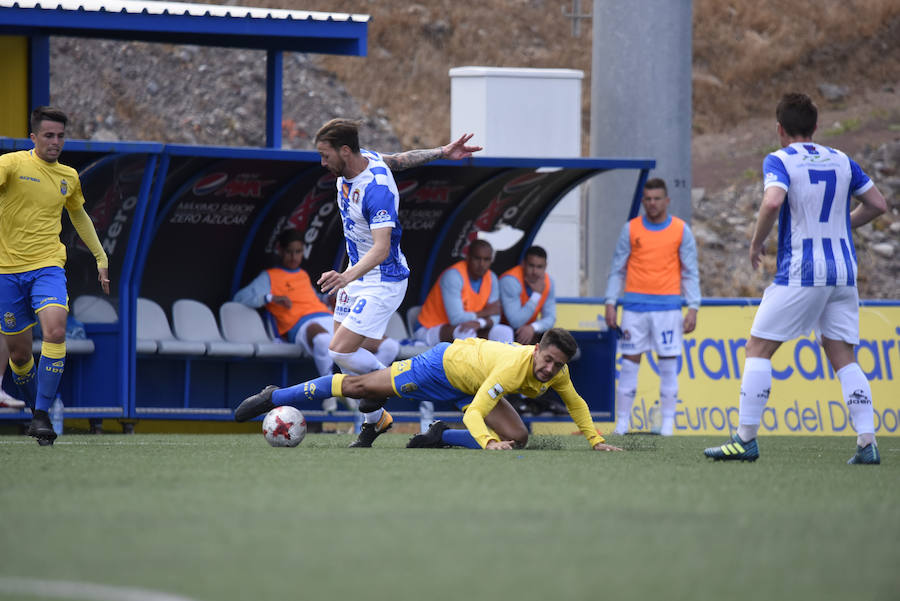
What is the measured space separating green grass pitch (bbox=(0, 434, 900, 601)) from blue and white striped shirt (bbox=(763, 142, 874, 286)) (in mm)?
1021

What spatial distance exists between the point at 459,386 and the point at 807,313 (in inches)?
83.6

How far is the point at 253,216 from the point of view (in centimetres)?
1314

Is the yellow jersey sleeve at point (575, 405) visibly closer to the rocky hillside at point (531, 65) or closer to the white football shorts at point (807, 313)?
the white football shorts at point (807, 313)

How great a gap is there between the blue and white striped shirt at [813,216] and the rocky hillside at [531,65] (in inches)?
785

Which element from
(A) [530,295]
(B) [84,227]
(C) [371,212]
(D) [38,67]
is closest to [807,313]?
(C) [371,212]

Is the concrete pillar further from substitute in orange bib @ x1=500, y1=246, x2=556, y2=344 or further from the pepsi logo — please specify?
the pepsi logo

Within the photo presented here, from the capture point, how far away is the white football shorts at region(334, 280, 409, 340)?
8758 mm

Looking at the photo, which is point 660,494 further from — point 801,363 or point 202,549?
point 801,363

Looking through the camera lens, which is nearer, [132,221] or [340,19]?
[132,221]

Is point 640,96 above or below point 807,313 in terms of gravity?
above

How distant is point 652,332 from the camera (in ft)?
41.8

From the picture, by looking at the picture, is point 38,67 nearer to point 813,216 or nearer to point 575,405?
point 575,405

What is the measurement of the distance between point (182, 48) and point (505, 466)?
28.9 metres

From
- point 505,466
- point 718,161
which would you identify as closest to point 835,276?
point 505,466
